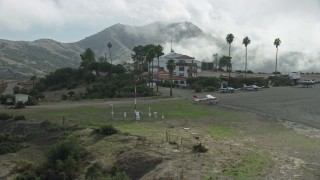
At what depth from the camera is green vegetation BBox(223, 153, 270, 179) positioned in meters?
27.4

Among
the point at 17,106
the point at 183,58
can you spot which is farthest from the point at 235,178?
the point at 183,58

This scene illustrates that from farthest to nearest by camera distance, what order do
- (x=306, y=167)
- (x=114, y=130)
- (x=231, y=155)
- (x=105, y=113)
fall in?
(x=105, y=113)
(x=114, y=130)
(x=231, y=155)
(x=306, y=167)

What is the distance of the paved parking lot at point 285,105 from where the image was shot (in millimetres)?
54675

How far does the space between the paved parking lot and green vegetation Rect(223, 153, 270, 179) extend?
17.8m

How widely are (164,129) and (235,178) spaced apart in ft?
59.3

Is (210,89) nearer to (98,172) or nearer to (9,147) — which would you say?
(9,147)

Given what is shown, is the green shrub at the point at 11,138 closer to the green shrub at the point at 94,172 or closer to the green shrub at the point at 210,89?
the green shrub at the point at 94,172

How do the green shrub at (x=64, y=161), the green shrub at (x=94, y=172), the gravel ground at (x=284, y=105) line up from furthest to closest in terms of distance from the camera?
the gravel ground at (x=284, y=105), the green shrub at (x=64, y=161), the green shrub at (x=94, y=172)

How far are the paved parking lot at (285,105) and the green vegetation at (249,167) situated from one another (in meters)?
17.8

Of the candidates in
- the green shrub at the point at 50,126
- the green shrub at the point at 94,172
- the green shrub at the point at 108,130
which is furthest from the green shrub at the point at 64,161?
the green shrub at the point at 50,126

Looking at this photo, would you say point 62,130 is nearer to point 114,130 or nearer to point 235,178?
point 114,130

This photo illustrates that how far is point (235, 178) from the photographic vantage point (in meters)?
26.8

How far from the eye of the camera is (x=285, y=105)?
67500 mm

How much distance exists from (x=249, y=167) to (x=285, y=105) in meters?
40.8
